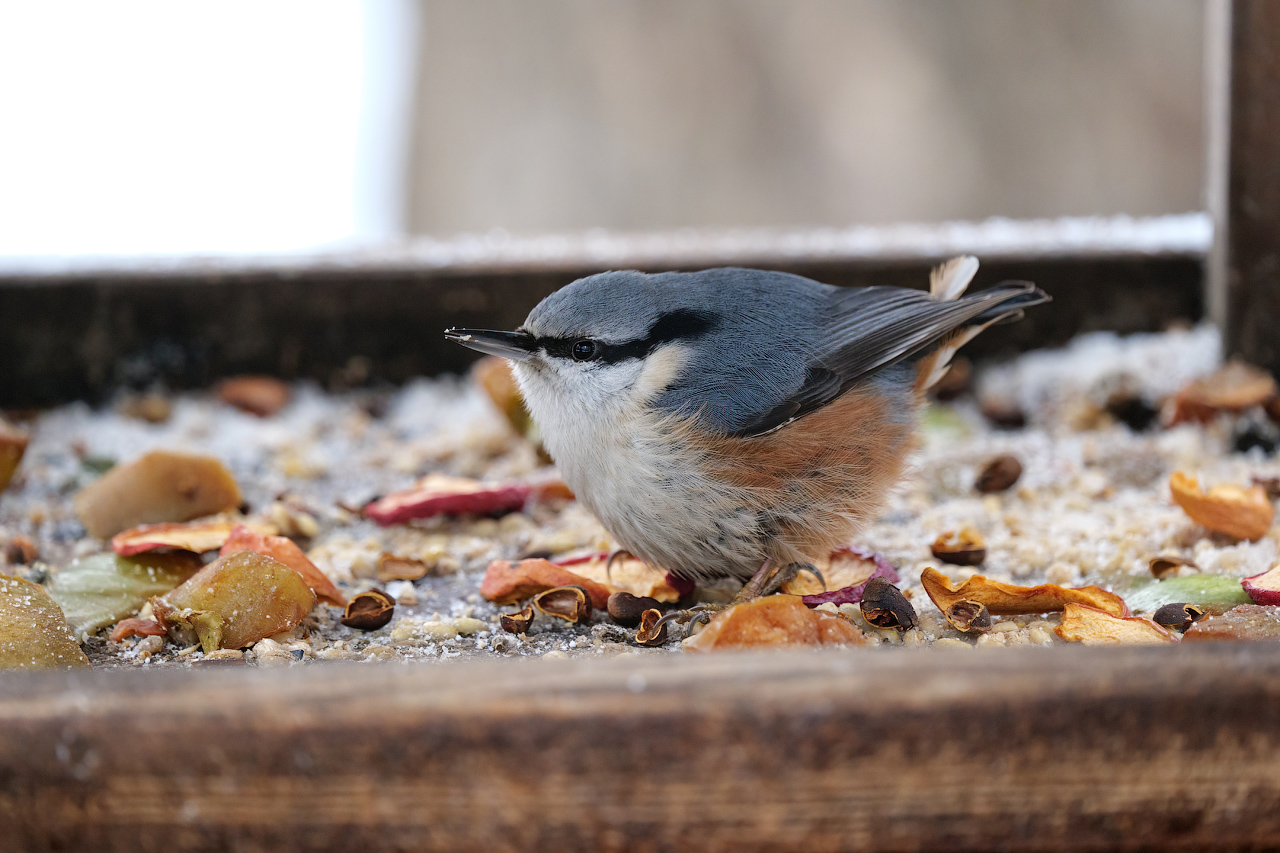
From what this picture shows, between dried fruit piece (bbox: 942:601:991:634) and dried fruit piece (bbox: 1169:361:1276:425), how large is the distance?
0.88 m

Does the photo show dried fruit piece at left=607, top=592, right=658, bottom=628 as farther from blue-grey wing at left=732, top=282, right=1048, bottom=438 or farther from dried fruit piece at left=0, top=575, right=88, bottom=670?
dried fruit piece at left=0, top=575, right=88, bottom=670

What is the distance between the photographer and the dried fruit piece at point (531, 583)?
4.41 feet

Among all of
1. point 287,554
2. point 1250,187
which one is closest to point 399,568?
point 287,554

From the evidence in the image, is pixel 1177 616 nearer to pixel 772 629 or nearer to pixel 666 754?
pixel 772 629

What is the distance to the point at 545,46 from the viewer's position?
234 inches

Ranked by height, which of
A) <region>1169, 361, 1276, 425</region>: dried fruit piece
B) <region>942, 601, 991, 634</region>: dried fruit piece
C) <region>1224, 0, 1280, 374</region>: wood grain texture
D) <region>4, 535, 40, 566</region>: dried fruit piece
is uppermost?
<region>1224, 0, 1280, 374</region>: wood grain texture

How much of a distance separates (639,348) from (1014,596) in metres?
0.53

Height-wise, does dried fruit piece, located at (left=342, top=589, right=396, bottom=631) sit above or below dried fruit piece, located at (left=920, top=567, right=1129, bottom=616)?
below

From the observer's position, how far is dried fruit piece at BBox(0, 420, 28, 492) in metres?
1.72

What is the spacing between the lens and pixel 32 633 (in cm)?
110

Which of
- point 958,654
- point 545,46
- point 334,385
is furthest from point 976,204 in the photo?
point 958,654

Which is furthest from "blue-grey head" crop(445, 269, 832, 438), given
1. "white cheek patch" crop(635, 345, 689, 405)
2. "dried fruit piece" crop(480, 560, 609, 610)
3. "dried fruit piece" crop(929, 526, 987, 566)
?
"dried fruit piece" crop(929, 526, 987, 566)

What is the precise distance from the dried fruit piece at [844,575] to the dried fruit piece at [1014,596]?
0.26ft

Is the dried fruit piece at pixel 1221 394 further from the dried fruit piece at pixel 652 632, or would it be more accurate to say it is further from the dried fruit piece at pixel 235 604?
the dried fruit piece at pixel 235 604
